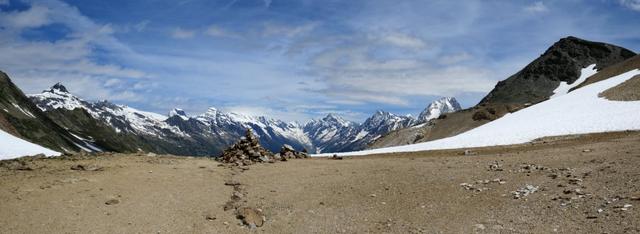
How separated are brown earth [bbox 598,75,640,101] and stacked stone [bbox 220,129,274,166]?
39562mm

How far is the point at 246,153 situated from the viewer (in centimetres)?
3659

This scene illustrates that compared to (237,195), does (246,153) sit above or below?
above

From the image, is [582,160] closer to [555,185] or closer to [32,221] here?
[555,185]

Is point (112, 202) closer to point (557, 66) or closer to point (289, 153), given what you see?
point (289, 153)

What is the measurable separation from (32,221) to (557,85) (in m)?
148

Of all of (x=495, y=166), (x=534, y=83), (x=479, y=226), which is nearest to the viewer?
(x=479, y=226)

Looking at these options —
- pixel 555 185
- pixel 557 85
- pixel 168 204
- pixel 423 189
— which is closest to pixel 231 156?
pixel 168 204

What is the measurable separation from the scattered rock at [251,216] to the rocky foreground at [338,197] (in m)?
0.05

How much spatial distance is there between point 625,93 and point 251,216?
50542mm

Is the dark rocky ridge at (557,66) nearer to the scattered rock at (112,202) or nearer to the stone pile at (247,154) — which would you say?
the stone pile at (247,154)

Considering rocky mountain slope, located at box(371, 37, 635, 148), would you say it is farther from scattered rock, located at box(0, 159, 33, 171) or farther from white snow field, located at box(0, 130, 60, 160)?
scattered rock, located at box(0, 159, 33, 171)

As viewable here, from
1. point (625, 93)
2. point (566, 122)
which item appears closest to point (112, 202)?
point (566, 122)

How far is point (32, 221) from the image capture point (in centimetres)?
1812

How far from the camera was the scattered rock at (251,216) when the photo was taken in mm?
19422
